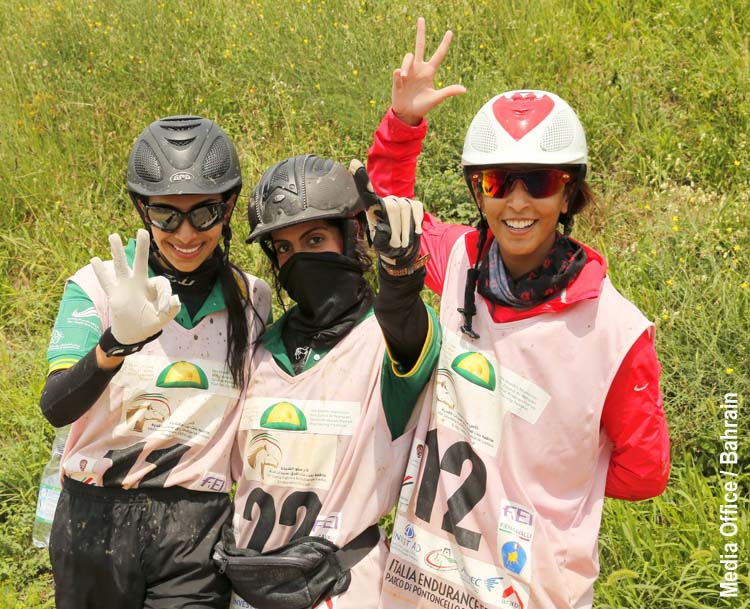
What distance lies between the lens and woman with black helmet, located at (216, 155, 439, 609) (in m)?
3.34

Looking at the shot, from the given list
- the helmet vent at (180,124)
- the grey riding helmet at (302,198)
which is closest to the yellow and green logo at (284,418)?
the grey riding helmet at (302,198)

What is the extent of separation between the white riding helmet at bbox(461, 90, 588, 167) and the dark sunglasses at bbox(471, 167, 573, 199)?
0.17ft

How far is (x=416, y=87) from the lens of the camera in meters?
3.62

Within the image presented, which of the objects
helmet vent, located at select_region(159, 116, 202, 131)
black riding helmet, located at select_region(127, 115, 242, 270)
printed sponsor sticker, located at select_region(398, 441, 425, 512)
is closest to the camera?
printed sponsor sticker, located at select_region(398, 441, 425, 512)

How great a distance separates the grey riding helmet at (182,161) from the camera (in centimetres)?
368

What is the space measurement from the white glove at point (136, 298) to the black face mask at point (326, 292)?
1.74 ft

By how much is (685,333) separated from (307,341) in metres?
2.56

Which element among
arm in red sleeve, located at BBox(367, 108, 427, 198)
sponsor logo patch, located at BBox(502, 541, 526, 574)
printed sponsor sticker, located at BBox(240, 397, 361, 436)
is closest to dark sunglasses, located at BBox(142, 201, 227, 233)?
arm in red sleeve, located at BBox(367, 108, 427, 198)

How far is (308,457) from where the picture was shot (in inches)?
134

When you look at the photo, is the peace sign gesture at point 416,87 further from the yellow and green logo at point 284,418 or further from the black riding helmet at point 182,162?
the yellow and green logo at point 284,418

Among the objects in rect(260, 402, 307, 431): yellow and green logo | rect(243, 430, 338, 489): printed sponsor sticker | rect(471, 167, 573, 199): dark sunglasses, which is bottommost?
rect(243, 430, 338, 489): printed sponsor sticker

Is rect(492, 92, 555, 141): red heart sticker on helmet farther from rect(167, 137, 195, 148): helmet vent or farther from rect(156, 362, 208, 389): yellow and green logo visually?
rect(156, 362, 208, 389): yellow and green logo

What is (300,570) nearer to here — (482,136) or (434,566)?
(434,566)

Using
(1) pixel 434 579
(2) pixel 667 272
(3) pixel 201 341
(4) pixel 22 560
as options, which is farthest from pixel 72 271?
(1) pixel 434 579
